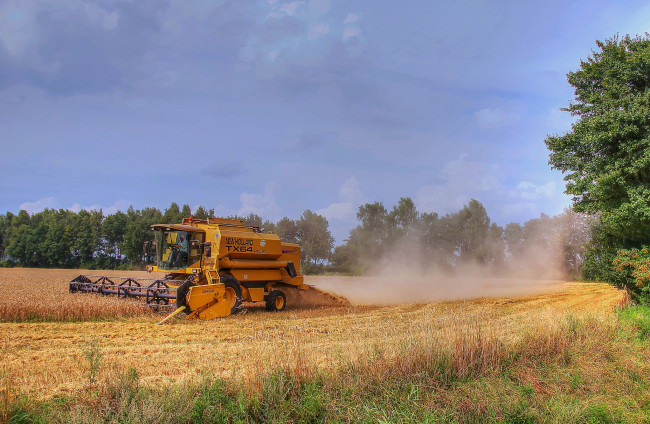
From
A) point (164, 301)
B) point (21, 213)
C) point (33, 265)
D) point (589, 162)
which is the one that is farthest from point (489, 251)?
point (21, 213)

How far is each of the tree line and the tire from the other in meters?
36.3

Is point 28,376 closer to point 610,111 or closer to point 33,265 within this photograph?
point 610,111

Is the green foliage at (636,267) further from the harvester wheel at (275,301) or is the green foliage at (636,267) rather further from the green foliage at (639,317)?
the harvester wheel at (275,301)

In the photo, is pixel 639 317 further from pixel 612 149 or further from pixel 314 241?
pixel 314 241

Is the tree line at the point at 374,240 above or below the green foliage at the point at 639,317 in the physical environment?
above

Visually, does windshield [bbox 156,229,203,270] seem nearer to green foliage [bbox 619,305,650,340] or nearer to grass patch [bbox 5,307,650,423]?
grass patch [bbox 5,307,650,423]

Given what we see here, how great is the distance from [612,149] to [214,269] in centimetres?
1557

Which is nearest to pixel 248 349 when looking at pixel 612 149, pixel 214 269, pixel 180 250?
pixel 214 269

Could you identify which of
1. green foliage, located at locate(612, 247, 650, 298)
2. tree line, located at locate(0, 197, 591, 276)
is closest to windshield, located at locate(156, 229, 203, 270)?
green foliage, located at locate(612, 247, 650, 298)

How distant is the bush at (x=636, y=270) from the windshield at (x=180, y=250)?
610 inches

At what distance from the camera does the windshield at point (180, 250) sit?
1520 centimetres

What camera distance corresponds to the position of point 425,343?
684cm

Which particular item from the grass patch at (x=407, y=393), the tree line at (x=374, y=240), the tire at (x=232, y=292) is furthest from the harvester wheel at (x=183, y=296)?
the tree line at (x=374, y=240)

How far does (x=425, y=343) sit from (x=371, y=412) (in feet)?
6.05
